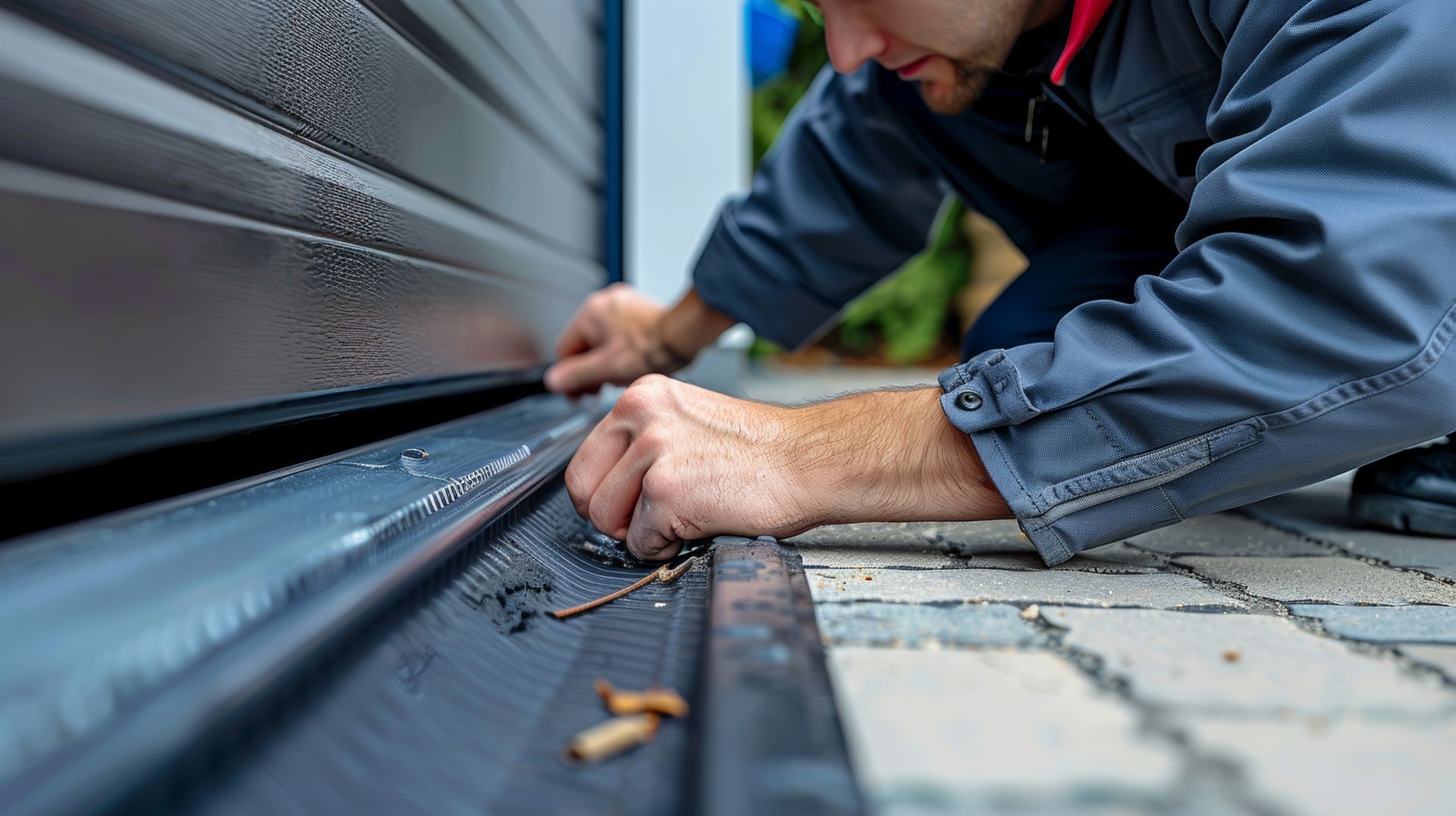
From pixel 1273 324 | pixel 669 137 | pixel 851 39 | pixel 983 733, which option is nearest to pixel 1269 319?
pixel 1273 324

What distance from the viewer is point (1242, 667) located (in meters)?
0.83

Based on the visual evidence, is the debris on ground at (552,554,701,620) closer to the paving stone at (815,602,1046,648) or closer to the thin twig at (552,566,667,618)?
the thin twig at (552,566,667,618)

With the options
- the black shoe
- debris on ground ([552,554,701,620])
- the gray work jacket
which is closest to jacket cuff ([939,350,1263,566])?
the gray work jacket

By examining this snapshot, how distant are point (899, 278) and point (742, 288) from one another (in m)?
5.72

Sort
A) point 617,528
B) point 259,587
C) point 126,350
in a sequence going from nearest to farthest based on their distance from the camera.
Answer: point 259,587 → point 126,350 → point 617,528

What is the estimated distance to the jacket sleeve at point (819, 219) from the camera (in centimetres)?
229

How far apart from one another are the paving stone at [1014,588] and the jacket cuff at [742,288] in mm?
1269

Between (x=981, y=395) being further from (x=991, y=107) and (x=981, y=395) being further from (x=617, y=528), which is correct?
(x=991, y=107)

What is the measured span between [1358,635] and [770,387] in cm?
395

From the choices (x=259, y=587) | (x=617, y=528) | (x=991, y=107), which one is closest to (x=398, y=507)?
(x=259, y=587)

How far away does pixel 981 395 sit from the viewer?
44.7 inches

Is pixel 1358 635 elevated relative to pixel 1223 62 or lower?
lower

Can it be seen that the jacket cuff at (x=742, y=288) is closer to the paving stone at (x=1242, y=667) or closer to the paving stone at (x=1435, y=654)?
the paving stone at (x=1242, y=667)

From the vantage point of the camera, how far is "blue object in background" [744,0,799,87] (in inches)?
215
